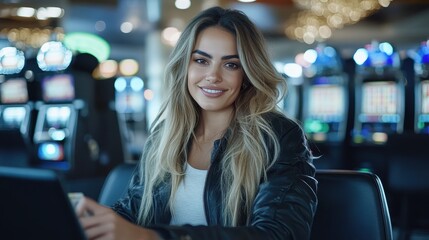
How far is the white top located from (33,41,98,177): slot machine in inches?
227

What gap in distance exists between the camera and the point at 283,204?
5.35 ft

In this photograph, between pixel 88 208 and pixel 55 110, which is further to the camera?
pixel 55 110

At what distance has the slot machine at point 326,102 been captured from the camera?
7.98 m

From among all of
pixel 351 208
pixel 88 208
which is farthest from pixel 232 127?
pixel 88 208

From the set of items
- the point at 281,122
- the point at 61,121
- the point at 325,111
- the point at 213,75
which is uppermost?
the point at 213,75

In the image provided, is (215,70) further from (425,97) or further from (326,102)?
(326,102)

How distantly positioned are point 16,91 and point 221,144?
22.4 feet

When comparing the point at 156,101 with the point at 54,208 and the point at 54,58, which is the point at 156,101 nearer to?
the point at 54,58

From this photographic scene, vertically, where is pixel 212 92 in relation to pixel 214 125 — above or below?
above

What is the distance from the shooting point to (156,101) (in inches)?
615

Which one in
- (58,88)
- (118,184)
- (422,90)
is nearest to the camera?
(118,184)

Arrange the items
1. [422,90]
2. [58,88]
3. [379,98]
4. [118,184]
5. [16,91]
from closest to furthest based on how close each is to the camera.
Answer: [118,184]
[422,90]
[379,98]
[58,88]
[16,91]

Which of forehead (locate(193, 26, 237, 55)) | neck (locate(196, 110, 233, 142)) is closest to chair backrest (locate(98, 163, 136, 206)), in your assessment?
neck (locate(196, 110, 233, 142))

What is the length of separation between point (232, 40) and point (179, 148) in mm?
374
